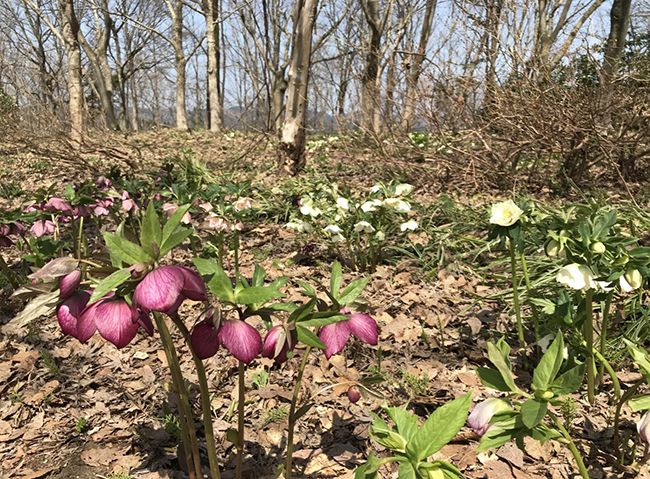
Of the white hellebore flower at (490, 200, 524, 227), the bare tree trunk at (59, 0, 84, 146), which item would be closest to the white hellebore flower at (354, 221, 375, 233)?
the white hellebore flower at (490, 200, 524, 227)

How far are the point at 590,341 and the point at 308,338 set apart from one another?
3.14 ft

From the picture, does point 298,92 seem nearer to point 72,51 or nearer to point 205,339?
point 205,339

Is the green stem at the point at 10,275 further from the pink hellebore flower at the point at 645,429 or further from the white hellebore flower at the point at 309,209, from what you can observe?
the pink hellebore flower at the point at 645,429

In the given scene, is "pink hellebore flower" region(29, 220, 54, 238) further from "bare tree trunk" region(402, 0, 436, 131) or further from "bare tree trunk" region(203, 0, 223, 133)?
"bare tree trunk" region(203, 0, 223, 133)

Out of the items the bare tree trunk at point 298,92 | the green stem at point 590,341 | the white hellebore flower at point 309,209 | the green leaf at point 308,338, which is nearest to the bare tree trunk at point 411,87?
the bare tree trunk at point 298,92

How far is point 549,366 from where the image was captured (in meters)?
0.87

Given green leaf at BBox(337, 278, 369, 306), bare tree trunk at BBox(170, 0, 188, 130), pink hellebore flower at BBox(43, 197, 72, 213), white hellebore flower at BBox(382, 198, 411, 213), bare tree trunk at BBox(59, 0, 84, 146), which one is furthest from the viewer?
bare tree trunk at BBox(170, 0, 188, 130)

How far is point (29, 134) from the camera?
18.4 ft

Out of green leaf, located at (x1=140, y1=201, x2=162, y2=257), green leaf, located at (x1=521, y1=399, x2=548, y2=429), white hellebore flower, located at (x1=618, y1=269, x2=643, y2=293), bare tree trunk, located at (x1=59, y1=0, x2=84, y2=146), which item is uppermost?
bare tree trunk, located at (x1=59, y1=0, x2=84, y2=146)

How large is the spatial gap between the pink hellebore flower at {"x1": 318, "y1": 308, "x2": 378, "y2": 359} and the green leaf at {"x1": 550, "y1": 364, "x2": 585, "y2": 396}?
349 millimetres

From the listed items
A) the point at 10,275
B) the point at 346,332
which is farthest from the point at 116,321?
the point at 10,275

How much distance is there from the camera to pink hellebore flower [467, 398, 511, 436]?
865 millimetres

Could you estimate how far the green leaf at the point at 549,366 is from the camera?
86 cm

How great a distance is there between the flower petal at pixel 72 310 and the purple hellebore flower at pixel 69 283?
16 mm
